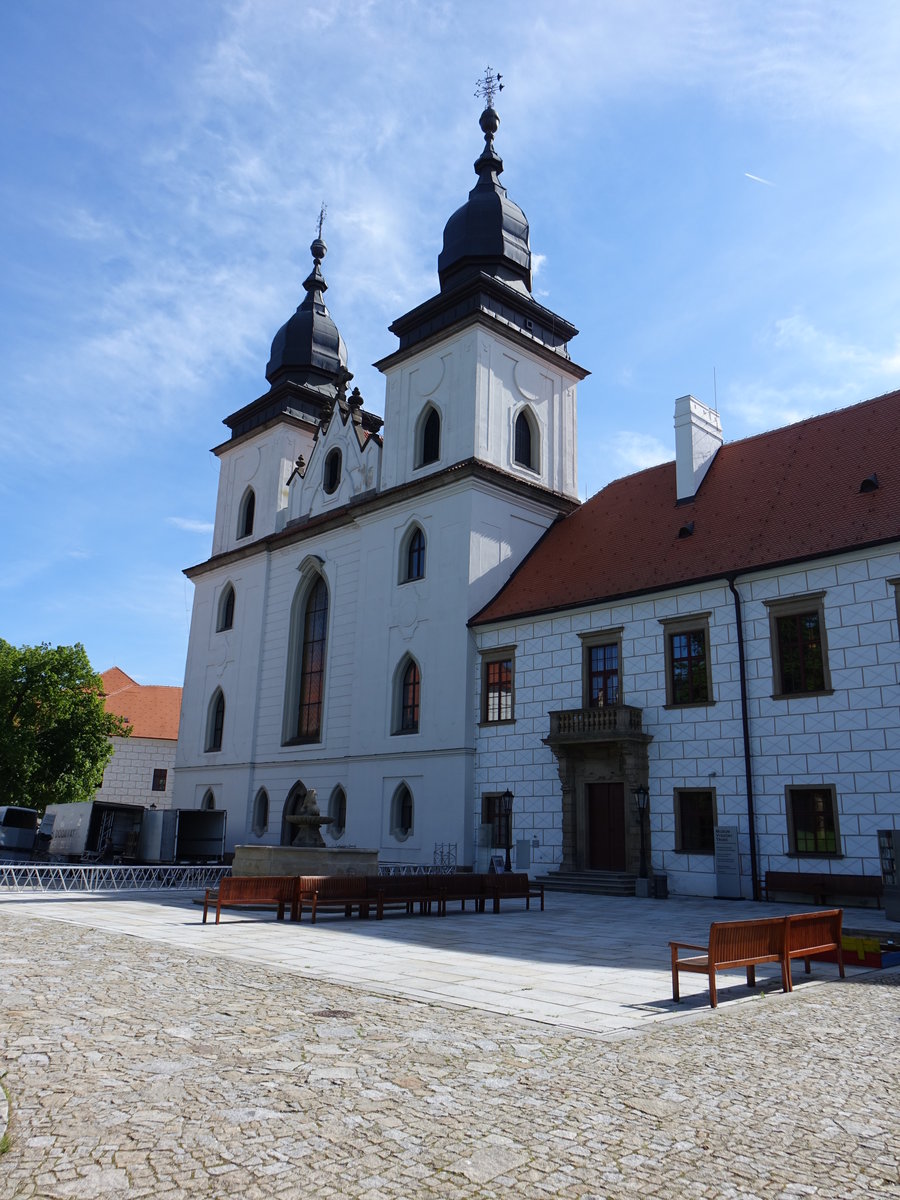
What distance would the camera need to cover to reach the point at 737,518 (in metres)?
24.9

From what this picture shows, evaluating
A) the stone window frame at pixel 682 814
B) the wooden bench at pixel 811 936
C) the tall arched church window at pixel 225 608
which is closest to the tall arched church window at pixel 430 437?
the tall arched church window at pixel 225 608

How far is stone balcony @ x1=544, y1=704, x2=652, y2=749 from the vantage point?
934 inches

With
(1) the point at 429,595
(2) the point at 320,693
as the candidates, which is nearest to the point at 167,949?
(1) the point at 429,595

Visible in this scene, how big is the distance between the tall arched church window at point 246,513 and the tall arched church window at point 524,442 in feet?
50.1

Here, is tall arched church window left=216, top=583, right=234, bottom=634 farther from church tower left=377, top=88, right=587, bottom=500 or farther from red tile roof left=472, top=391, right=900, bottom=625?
red tile roof left=472, top=391, right=900, bottom=625

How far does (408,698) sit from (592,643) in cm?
790

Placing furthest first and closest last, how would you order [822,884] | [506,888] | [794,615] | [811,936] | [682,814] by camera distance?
[682,814], [794,615], [822,884], [506,888], [811,936]

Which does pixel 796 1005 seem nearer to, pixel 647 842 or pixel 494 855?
pixel 647 842

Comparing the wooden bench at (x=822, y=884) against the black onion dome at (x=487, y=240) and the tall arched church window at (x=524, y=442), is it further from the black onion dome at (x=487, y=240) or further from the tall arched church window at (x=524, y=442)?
the black onion dome at (x=487, y=240)

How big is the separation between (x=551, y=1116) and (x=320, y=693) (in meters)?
31.4

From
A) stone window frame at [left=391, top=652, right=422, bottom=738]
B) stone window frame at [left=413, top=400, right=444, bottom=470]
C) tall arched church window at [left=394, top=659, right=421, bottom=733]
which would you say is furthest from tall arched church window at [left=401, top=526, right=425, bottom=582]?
tall arched church window at [left=394, top=659, right=421, bottom=733]

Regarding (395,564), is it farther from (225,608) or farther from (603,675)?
(225,608)

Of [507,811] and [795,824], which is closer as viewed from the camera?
[795,824]

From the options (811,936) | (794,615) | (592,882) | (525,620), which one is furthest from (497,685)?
(811,936)
